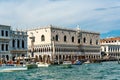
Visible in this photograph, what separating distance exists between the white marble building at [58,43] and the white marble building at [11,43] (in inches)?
579

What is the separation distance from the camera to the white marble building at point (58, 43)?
3285 inches

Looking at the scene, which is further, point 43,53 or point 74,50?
point 74,50

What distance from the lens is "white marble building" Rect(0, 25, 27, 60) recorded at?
204 ft

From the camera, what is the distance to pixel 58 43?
3346 inches

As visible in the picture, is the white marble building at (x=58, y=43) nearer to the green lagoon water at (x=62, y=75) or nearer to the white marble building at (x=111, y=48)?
the white marble building at (x=111, y=48)

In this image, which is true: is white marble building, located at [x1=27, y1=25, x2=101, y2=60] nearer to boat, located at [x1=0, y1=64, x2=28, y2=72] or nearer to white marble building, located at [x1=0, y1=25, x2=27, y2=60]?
white marble building, located at [x1=0, y1=25, x2=27, y2=60]

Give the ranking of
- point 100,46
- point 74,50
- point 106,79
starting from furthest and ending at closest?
point 100,46 < point 74,50 < point 106,79

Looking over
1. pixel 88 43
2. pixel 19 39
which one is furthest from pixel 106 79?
pixel 88 43

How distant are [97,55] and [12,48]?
4259 centimetres

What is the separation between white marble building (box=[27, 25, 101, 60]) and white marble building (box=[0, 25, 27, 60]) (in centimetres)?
1472

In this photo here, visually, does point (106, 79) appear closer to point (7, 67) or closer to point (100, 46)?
point (7, 67)

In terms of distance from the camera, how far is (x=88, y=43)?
3829 inches

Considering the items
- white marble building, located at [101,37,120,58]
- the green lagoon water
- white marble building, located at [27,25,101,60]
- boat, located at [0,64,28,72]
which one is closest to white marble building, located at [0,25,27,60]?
white marble building, located at [27,25,101,60]

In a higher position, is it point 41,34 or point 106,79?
point 41,34
